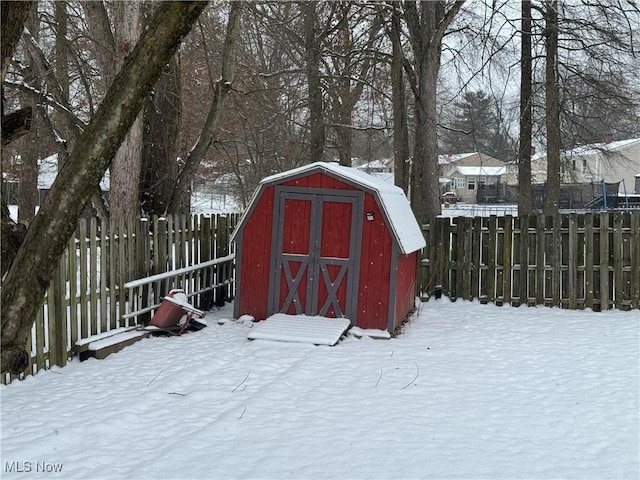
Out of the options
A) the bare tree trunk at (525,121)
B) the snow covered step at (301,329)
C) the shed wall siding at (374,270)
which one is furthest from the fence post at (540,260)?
the bare tree trunk at (525,121)

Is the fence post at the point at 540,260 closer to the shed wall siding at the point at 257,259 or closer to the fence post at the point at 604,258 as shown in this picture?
the fence post at the point at 604,258

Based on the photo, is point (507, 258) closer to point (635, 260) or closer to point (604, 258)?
point (604, 258)

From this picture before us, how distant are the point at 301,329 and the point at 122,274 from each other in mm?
2542

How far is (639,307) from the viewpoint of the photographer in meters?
10.9

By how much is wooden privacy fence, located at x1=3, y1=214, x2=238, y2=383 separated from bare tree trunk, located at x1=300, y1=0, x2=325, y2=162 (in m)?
5.38

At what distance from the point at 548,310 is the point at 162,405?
25.3ft

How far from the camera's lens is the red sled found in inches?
343

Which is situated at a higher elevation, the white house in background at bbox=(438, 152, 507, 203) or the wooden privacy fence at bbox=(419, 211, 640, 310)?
the white house in background at bbox=(438, 152, 507, 203)

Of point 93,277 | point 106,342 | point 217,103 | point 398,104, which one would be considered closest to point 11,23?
point 93,277

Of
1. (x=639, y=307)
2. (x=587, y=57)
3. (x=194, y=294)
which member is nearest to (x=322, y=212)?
(x=194, y=294)

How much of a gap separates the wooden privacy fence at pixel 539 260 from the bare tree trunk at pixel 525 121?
6951 millimetres

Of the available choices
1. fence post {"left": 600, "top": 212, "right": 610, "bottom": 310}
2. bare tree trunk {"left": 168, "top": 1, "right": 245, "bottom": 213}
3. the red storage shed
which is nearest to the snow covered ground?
the red storage shed

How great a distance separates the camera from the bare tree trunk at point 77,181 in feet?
8.58

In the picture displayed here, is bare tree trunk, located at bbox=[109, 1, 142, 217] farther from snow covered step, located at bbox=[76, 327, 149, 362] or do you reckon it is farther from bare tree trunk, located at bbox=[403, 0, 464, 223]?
bare tree trunk, located at bbox=[403, 0, 464, 223]
